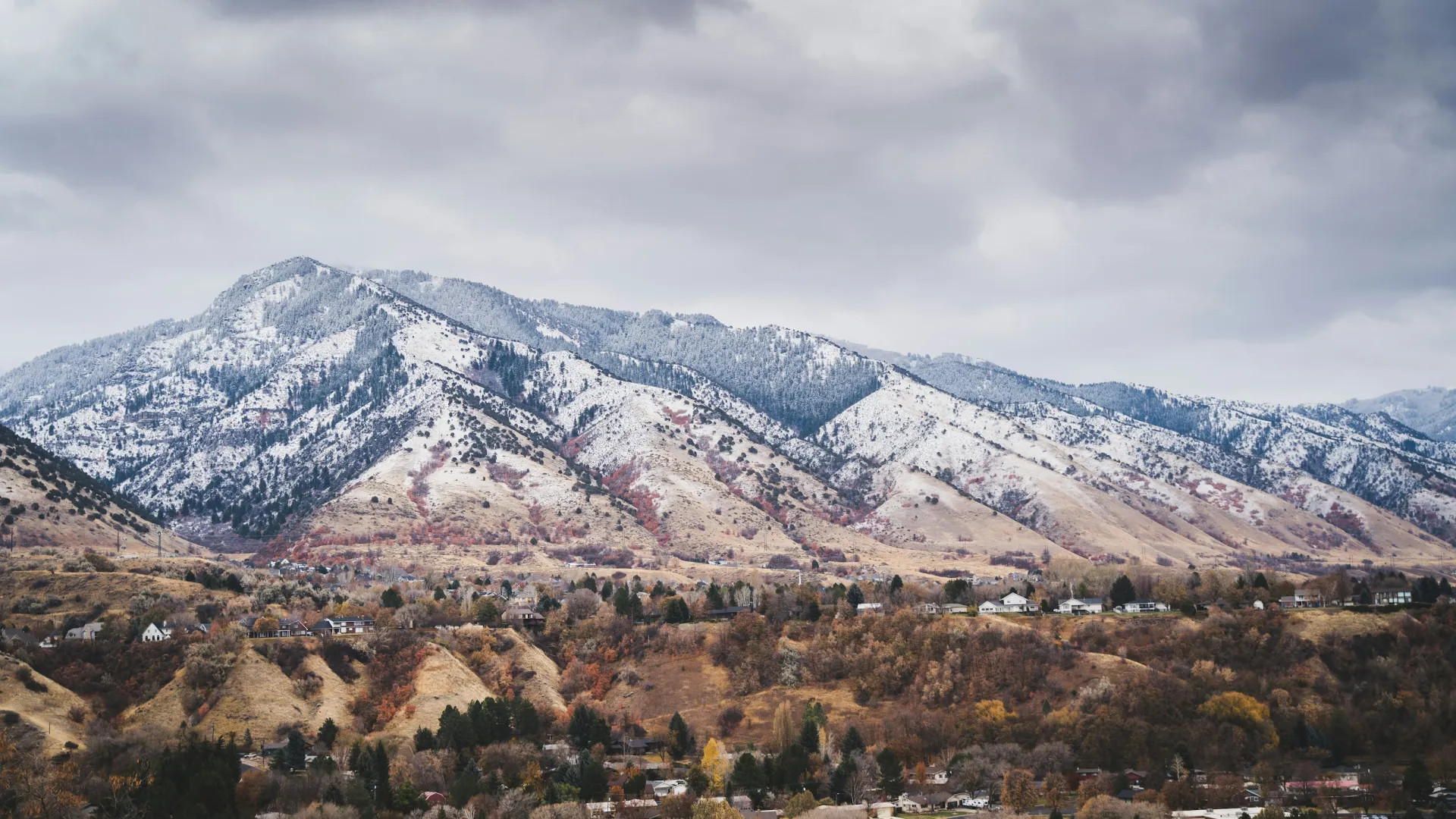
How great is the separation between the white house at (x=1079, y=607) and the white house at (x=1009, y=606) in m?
3.92

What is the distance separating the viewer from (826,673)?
14612 cm

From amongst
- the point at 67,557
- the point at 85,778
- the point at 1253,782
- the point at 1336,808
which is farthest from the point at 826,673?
the point at 67,557

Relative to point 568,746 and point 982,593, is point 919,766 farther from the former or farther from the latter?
point 982,593

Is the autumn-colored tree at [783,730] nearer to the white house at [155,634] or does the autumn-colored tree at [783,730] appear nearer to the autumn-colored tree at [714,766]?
the autumn-colored tree at [714,766]

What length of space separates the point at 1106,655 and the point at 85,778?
10592 cm

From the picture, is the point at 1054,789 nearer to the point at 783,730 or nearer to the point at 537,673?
the point at 783,730

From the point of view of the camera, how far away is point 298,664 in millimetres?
140125

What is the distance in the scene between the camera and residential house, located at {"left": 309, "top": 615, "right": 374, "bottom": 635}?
156 m

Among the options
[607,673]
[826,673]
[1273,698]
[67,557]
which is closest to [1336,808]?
[1273,698]

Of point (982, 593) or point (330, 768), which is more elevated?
point (982, 593)

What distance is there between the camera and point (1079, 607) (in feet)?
538

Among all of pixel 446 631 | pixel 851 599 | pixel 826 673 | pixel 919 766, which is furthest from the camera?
pixel 851 599

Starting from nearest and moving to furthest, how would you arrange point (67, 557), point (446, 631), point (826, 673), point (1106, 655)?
point (1106, 655), point (826, 673), point (446, 631), point (67, 557)

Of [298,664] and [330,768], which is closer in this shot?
[330,768]
